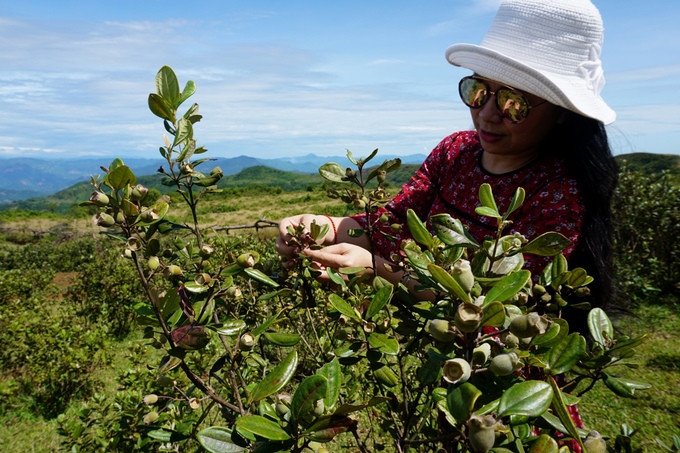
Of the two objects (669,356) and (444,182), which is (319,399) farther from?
(669,356)

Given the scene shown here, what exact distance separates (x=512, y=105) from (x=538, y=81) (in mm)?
108

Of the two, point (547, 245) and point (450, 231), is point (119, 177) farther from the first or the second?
point (547, 245)

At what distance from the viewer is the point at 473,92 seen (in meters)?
1.57

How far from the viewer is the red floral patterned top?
140 centimetres

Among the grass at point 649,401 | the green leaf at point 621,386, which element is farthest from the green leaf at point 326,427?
the grass at point 649,401

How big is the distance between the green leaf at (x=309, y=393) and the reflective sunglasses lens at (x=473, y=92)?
1222mm

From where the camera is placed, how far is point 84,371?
186 inches

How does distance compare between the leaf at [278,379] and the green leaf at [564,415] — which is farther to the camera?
the leaf at [278,379]

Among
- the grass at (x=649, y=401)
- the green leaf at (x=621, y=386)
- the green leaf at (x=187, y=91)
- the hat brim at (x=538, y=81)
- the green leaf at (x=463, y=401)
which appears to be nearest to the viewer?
the green leaf at (x=463, y=401)

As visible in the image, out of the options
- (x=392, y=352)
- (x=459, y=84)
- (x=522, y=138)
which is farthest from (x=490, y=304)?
(x=459, y=84)

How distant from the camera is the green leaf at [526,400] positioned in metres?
0.55

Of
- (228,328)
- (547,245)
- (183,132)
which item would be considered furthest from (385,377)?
(183,132)

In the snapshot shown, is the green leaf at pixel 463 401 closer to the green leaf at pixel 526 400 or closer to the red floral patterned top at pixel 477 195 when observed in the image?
the green leaf at pixel 526 400

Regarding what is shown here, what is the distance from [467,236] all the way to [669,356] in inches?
208
